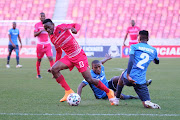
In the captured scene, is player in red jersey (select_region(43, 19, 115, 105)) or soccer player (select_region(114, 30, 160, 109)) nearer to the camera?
soccer player (select_region(114, 30, 160, 109))

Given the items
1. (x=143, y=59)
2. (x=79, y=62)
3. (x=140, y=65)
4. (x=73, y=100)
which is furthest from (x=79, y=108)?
(x=143, y=59)

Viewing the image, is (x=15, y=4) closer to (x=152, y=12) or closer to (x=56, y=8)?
(x=56, y=8)

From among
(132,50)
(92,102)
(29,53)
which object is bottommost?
(29,53)

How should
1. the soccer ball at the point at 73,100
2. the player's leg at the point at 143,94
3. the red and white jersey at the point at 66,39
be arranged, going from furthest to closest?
the red and white jersey at the point at 66,39 < the soccer ball at the point at 73,100 < the player's leg at the point at 143,94

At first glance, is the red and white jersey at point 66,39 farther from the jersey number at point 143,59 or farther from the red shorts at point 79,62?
→ the jersey number at point 143,59

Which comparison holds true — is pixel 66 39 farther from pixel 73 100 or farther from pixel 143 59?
pixel 143 59

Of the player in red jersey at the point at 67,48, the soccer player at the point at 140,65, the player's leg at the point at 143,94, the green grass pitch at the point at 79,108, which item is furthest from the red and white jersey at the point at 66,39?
the player's leg at the point at 143,94

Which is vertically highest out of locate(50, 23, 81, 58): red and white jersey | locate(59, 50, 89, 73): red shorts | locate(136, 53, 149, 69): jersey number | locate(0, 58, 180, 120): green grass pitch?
locate(50, 23, 81, 58): red and white jersey

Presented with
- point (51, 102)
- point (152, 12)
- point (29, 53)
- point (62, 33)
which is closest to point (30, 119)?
point (51, 102)

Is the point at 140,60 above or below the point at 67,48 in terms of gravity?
below

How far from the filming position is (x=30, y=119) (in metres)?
5.26

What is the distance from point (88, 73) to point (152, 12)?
947 inches

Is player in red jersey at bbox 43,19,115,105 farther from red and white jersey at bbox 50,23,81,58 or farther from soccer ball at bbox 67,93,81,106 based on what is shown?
soccer ball at bbox 67,93,81,106

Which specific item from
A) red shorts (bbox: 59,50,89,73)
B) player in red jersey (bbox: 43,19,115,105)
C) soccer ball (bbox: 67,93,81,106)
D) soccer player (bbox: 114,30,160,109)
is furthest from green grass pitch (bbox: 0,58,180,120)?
red shorts (bbox: 59,50,89,73)
